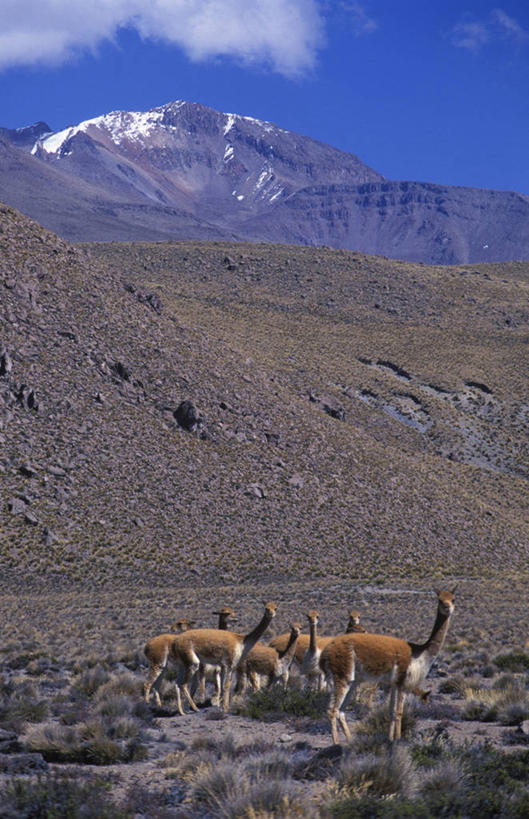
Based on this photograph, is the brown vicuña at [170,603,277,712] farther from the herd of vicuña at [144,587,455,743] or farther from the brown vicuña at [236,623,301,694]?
the brown vicuña at [236,623,301,694]

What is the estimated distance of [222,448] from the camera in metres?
46.9

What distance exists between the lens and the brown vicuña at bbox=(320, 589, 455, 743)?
995 centimetres

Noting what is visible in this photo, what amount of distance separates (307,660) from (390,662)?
8.81ft

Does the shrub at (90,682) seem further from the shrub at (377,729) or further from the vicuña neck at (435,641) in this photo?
the vicuña neck at (435,641)

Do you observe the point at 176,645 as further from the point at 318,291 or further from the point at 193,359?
the point at 318,291

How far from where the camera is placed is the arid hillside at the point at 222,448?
38500 mm

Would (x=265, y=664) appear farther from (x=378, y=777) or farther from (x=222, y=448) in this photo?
(x=222, y=448)

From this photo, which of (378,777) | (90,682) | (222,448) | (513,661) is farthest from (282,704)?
(222,448)

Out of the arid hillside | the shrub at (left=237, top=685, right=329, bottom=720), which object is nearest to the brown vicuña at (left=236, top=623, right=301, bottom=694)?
the shrub at (left=237, top=685, right=329, bottom=720)

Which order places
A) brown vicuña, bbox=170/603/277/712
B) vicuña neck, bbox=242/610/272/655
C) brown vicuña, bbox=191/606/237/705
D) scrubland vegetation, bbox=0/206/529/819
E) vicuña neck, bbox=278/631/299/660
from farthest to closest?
brown vicuña, bbox=191/606/237/705 < vicuña neck, bbox=278/631/299/660 < brown vicuña, bbox=170/603/277/712 < vicuña neck, bbox=242/610/272/655 < scrubland vegetation, bbox=0/206/529/819

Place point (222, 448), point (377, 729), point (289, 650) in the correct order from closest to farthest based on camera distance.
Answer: point (377, 729) → point (289, 650) → point (222, 448)

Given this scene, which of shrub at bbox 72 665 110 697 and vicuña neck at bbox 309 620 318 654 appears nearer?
vicuña neck at bbox 309 620 318 654

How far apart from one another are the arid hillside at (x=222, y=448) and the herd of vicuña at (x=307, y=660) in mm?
21993

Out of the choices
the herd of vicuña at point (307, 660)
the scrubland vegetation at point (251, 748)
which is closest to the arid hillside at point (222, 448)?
the scrubland vegetation at point (251, 748)
